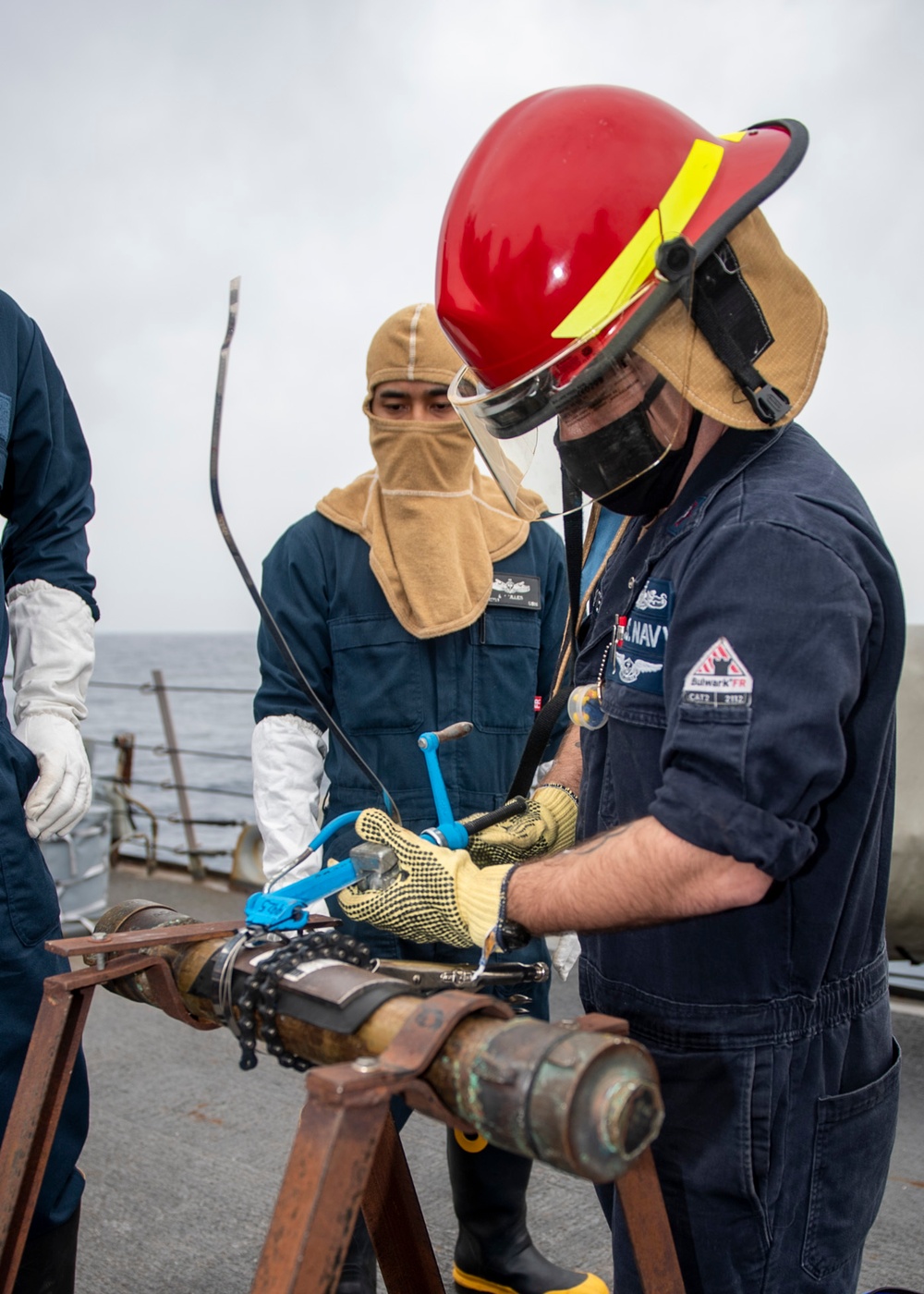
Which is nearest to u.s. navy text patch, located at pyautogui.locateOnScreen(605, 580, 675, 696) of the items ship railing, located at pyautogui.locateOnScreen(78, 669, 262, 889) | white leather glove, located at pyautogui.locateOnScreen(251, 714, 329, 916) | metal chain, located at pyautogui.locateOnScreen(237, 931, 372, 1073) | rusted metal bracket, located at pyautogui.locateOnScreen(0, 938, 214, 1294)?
metal chain, located at pyautogui.locateOnScreen(237, 931, 372, 1073)

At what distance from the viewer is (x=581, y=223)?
1235 mm

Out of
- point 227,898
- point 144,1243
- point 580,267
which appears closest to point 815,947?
point 580,267

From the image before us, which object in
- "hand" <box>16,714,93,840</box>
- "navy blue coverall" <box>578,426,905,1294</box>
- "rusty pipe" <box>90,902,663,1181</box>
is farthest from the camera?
"hand" <box>16,714,93,840</box>

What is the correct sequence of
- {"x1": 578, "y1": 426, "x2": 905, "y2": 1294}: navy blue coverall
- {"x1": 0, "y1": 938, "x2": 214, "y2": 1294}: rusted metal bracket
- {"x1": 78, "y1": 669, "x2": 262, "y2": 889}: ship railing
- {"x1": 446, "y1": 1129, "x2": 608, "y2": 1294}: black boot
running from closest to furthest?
{"x1": 578, "y1": 426, "x2": 905, "y2": 1294}: navy blue coverall < {"x1": 0, "y1": 938, "x2": 214, "y2": 1294}: rusted metal bracket < {"x1": 446, "y1": 1129, "x2": 608, "y2": 1294}: black boot < {"x1": 78, "y1": 669, "x2": 262, "y2": 889}: ship railing

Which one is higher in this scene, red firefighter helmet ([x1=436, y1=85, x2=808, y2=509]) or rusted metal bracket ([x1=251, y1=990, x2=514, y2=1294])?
red firefighter helmet ([x1=436, y1=85, x2=808, y2=509])

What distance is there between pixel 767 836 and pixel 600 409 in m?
0.56

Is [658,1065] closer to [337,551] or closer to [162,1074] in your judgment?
[337,551]

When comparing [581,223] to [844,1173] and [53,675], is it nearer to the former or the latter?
[844,1173]

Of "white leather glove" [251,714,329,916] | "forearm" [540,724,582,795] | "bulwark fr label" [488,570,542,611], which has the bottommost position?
"white leather glove" [251,714,329,916]

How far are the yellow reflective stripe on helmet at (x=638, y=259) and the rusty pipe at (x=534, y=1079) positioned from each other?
767 mm

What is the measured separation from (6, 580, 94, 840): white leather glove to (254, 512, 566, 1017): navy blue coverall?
0.43 meters

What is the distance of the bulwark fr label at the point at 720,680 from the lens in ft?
3.48

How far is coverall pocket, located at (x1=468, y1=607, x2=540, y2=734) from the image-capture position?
230cm

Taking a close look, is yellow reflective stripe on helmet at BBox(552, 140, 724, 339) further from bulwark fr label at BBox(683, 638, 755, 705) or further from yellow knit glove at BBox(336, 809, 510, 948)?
yellow knit glove at BBox(336, 809, 510, 948)
